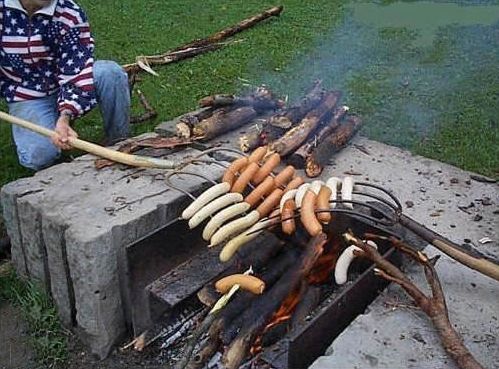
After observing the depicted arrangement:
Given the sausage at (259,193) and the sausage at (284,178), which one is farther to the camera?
the sausage at (284,178)

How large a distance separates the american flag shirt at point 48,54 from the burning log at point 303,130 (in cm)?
118

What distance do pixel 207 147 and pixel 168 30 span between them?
3984 mm

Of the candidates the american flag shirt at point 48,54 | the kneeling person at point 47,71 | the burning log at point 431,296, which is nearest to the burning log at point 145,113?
the kneeling person at point 47,71

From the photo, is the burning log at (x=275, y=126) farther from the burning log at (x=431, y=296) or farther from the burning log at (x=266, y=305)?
the burning log at (x=431, y=296)

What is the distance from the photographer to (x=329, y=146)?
3873 mm

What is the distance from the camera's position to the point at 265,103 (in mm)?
4336

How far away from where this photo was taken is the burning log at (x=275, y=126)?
12.6 feet

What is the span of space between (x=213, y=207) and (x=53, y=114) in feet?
5.47

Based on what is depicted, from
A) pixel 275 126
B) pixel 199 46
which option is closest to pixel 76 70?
pixel 275 126

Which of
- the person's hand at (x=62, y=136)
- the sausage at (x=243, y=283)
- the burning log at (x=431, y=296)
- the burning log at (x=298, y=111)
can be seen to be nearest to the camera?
the burning log at (x=431, y=296)

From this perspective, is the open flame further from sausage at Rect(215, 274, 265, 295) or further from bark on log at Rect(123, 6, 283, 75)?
bark on log at Rect(123, 6, 283, 75)

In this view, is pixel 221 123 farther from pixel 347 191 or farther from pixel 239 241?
pixel 239 241

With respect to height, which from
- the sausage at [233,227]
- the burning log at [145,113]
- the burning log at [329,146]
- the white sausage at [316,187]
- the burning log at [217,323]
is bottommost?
the burning log at [145,113]

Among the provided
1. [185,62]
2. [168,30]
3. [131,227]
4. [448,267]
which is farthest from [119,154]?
[168,30]
